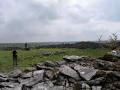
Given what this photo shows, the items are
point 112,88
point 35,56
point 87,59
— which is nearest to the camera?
point 112,88

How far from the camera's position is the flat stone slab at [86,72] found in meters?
16.1

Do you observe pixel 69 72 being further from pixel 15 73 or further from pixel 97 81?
pixel 15 73

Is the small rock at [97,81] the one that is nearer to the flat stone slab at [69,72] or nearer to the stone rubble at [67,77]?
the stone rubble at [67,77]

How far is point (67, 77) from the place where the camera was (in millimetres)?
16375

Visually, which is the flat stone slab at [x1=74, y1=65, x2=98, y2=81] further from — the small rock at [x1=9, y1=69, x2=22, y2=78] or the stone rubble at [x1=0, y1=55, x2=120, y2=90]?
the small rock at [x1=9, y1=69, x2=22, y2=78]

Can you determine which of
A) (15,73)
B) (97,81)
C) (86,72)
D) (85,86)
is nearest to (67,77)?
(86,72)

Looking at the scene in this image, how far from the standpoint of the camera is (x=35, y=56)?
22.0m

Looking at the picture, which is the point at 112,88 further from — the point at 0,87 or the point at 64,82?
the point at 0,87

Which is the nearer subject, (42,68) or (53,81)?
(53,81)

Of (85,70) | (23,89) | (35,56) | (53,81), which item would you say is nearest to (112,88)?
(85,70)

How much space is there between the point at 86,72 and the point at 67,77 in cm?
91

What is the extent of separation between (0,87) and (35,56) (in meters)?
5.78

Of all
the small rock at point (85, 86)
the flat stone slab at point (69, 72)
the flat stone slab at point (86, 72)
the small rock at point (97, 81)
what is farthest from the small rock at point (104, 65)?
the small rock at point (85, 86)

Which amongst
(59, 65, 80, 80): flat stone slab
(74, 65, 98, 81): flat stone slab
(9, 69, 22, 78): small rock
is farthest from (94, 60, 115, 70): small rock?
(9, 69, 22, 78): small rock
